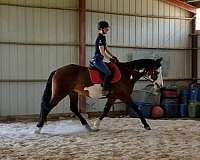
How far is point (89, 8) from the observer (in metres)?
12.1

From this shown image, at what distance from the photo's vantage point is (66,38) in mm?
11781

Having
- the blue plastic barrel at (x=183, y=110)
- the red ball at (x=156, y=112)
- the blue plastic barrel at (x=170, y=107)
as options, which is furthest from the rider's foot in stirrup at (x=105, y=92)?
the blue plastic barrel at (x=183, y=110)

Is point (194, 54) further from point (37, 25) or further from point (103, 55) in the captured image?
point (103, 55)

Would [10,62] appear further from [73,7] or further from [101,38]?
[101,38]

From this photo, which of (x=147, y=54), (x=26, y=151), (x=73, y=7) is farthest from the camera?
(x=147, y=54)

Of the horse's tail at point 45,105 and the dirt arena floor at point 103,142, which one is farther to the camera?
the horse's tail at point 45,105

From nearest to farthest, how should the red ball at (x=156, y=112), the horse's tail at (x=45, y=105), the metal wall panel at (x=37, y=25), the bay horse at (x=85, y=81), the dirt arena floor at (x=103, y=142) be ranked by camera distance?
the dirt arena floor at (x=103, y=142)
the horse's tail at (x=45, y=105)
the bay horse at (x=85, y=81)
the metal wall panel at (x=37, y=25)
the red ball at (x=156, y=112)

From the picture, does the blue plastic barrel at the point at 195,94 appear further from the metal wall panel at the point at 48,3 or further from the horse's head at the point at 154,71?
the horse's head at the point at 154,71

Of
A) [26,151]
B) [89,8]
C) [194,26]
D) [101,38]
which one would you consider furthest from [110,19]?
[26,151]

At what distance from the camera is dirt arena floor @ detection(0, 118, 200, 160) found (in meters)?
5.88

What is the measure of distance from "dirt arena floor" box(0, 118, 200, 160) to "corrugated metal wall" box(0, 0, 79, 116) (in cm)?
199

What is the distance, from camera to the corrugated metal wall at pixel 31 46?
1092 centimetres

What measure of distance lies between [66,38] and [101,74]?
12.2ft

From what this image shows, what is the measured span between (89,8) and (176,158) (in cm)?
723
